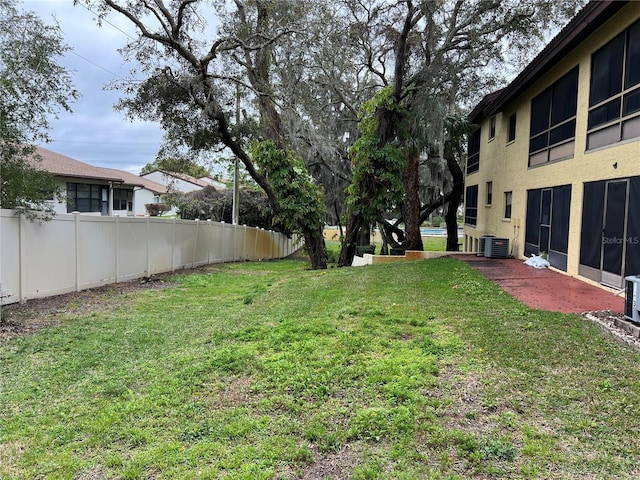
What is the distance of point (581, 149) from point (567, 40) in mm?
2231

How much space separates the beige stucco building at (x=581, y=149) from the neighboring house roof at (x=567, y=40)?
0.03 m

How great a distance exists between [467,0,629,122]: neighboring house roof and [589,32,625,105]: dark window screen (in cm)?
47

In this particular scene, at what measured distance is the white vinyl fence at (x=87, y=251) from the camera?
777 cm

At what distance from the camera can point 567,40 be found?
894 centimetres

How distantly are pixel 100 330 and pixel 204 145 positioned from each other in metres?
10.7

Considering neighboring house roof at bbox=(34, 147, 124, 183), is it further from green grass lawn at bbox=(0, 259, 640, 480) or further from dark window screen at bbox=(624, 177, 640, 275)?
dark window screen at bbox=(624, 177, 640, 275)

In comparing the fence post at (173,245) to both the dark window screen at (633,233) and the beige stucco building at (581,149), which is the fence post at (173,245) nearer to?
the beige stucco building at (581,149)

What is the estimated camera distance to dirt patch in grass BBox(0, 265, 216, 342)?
21.2 feet

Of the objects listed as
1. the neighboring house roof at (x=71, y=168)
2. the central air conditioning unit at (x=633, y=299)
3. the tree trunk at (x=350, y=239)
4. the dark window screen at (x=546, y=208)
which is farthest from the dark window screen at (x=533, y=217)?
the neighboring house roof at (x=71, y=168)

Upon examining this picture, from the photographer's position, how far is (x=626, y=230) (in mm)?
7328

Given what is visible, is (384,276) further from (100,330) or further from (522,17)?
(522,17)

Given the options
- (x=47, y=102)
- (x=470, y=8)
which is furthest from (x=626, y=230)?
(x=47, y=102)

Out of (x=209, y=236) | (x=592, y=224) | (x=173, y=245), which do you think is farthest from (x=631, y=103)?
(x=209, y=236)

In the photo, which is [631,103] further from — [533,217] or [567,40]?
[533,217]
